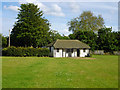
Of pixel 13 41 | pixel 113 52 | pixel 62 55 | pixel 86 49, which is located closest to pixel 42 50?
pixel 62 55

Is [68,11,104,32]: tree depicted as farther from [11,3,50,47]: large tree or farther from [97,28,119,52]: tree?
[11,3,50,47]: large tree

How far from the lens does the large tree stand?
43000 mm

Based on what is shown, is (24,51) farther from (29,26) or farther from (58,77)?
(58,77)

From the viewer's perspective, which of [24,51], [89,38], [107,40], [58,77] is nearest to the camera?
[58,77]

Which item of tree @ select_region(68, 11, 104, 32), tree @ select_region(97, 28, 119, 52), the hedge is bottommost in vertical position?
the hedge

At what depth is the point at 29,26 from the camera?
4284cm

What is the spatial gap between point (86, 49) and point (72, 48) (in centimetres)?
369

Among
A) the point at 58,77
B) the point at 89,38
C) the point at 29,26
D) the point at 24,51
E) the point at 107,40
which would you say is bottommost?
the point at 58,77

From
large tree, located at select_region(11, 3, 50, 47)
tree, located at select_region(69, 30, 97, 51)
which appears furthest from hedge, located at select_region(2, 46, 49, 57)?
tree, located at select_region(69, 30, 97, 51)

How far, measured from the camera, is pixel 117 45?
48.6 meters

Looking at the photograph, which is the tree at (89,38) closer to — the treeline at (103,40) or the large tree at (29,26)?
the treeline at (103,40)

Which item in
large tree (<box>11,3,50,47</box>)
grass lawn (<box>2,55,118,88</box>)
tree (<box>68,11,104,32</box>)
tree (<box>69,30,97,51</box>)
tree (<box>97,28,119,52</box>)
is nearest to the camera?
grass lawn (<box>2,55,118,88</box>)

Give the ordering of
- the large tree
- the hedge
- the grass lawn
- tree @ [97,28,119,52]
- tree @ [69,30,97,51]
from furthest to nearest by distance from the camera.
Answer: tree @ [69,30,97,51]
tree @ [97,28,119,52]
the large tree
the hedge
the grass lawn

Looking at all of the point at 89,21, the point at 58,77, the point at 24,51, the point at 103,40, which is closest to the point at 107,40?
the point at 103,40
